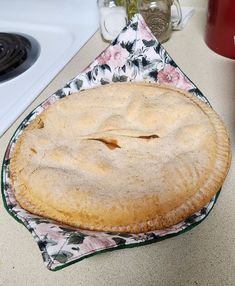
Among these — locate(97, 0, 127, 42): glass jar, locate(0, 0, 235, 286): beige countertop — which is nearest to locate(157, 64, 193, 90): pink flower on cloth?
locate(0, 0, 235, 286): beige countertop

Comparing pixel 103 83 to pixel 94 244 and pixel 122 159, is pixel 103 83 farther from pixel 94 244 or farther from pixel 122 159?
pixel 94 244

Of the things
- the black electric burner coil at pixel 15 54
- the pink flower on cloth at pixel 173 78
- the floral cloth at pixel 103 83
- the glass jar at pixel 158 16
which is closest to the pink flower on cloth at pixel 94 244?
the floral cloth at pixel 103 83

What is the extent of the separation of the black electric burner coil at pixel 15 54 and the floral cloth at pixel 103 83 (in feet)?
0.73

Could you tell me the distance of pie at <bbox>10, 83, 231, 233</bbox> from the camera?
477 mm

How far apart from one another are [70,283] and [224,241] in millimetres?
223

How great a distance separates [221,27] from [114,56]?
28 cm

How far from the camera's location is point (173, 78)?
2.31 feet

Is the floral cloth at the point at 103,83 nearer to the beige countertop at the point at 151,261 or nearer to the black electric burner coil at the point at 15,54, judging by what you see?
the beige countertop at the point at 151,261

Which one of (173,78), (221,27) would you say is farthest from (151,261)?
(221,27)

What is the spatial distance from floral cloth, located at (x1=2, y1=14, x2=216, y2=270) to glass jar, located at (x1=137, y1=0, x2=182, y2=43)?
21 cm

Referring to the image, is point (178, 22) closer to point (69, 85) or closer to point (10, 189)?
point (69, 85)

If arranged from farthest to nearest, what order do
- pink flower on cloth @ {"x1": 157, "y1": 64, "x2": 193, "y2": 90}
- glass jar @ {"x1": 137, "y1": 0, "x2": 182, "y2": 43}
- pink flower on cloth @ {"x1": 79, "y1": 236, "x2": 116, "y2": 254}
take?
glass jar @ {"x1": 137, "y1": 0, "x2": 182, "y2": 43} → pink flower on cloth @ {"x1": 157, "y1": 64, "x2": 193, "y2": 90} → pink flower on cloth @ {"x1": 79, "y1": 236, "x2": 116, "y2": 254}

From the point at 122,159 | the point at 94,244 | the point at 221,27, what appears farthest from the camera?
Answer: the point at 221,27

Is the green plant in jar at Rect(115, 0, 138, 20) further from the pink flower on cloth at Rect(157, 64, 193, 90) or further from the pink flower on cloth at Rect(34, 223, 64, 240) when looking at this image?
the pink flower on cloth at Rect(34, 223, 64, 240)
